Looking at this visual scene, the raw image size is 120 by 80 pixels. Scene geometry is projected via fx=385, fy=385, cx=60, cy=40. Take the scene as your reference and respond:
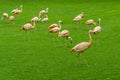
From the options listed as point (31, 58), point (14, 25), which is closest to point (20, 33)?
point (14, 25)

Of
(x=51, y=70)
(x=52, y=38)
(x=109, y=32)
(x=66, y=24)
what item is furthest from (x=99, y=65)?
(x=66, y=24)

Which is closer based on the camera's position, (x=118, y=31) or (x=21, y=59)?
(x=21, y=59)

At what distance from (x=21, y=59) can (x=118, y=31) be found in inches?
323

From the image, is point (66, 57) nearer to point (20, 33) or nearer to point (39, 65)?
point (39, 65)

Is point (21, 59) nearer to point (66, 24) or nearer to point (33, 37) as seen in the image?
point (33, 37)

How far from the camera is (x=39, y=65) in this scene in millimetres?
12992

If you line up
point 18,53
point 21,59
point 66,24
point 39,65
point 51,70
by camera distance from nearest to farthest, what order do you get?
point 51,70, point 39,65, point 21,59, point 18,53, point 66,24

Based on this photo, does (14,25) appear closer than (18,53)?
No

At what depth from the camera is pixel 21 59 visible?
14.1m

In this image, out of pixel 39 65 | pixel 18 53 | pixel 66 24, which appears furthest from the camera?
pixel 66 24

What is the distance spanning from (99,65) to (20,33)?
9.05m

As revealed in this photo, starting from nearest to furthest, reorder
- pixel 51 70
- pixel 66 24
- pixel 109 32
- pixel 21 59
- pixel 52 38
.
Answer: pixel 51 70 → pixel 21 59 → pixel 52 38 → pixel 109 32 → pixel 66 24

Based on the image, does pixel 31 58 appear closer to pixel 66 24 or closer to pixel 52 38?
pixel 52 38

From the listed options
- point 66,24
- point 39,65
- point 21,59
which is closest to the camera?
point 39,65
